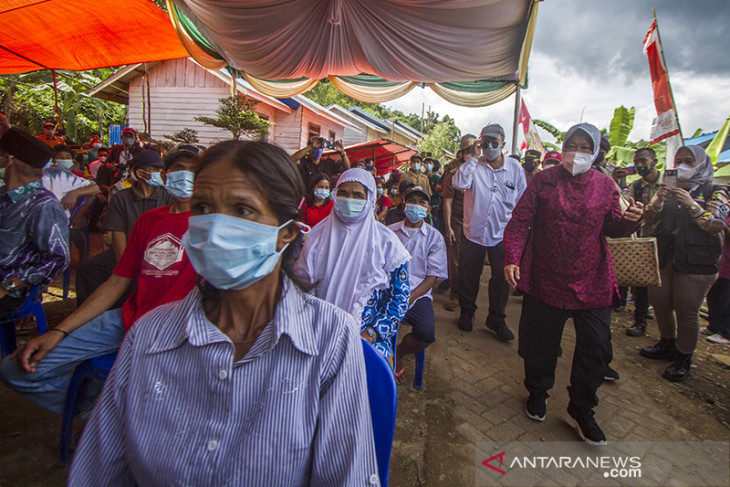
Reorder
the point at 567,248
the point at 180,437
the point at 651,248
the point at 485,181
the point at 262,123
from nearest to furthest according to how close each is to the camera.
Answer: the point at 180,437 < the point at 567,248 < the point at 651,248 < the point at 485,181 < the point at 262,123

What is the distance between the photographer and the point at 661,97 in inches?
99.9

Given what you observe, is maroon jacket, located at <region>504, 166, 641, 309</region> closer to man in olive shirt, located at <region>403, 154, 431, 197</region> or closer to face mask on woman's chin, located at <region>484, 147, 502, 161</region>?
face mask on woman's chin, located at <region>484, 147, 502, 161</region>

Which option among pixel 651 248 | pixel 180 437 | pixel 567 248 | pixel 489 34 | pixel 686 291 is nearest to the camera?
pixel 180 437

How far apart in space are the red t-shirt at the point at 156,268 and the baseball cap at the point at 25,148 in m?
0.96

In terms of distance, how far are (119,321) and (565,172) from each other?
281 centimetres

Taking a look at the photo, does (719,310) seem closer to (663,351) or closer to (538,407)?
(663,351)

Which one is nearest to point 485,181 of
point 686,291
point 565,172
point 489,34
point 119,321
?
point 489,34

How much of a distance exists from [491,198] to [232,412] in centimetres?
375

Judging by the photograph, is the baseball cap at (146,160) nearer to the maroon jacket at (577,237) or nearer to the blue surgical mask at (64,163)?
the maroon jacket at (577,237)

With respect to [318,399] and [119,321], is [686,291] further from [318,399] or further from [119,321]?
[119,321]

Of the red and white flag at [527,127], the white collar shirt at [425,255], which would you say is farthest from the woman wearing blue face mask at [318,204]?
the red and white flag at [527,127]

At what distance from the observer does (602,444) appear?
2.42 meters

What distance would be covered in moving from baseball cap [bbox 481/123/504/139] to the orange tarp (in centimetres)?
425

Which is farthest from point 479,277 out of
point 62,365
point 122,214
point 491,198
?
point 62,365
